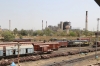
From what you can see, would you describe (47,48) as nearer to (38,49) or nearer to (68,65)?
(38,49)

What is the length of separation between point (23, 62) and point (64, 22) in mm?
140588

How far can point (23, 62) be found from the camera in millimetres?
31750

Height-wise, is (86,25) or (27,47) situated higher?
(86,25)

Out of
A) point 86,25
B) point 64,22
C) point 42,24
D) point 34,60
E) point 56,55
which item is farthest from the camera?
point 64,22

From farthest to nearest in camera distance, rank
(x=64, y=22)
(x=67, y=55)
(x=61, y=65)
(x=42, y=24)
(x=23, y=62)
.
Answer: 1. (x=64, y=22)
2. (x=42, y=24)
3. (x=67, y=55)
4. (x=23, y=62)
5. (x=61, y=65)

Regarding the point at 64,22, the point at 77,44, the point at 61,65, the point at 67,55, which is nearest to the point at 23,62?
the point at 61,65

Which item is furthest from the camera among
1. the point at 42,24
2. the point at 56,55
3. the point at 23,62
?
the point at 42,24

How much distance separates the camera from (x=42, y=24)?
517 feet

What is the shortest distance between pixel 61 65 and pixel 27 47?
10.1 metres

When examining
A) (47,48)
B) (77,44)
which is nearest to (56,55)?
(47,48)

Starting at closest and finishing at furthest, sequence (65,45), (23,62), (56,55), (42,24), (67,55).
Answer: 1. (23,62)
2. (56,55)
3. (67,55)
4. (65,45)
5. (42,24)

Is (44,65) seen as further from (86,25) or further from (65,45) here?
(86,25)

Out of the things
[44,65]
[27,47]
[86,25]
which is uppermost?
[86,25]

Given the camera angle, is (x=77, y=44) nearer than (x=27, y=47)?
No
